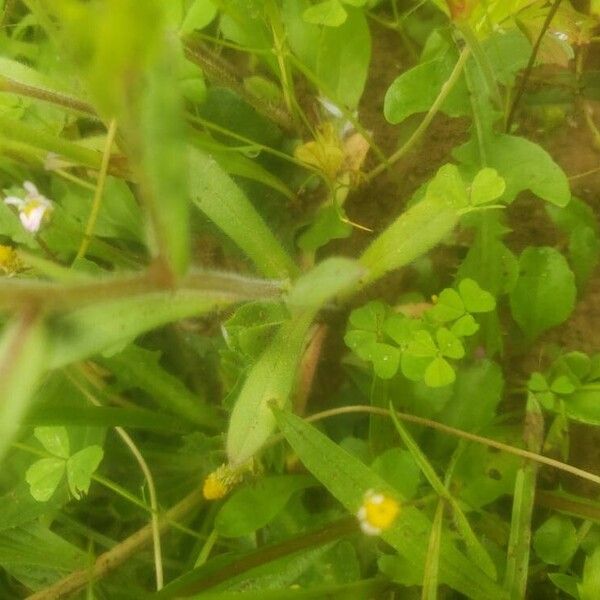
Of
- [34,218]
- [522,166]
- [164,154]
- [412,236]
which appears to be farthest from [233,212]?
[164,154]

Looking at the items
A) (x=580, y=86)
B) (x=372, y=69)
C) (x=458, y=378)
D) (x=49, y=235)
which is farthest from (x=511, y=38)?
(x=49, y=235)

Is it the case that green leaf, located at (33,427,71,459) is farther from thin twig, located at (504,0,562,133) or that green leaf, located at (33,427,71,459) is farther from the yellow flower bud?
thin twig, located at (504,0,562,133)

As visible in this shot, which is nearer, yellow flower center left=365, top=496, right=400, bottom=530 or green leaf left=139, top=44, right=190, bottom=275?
green leaf left=139, top=44, right=190, bottom=275

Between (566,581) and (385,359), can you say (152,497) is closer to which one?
(385,359)

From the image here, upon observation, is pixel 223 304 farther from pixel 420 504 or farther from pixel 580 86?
pixel 580 86

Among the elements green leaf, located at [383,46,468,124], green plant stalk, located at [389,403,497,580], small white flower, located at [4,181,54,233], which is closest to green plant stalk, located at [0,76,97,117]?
small white flower, located at [4,181,54,233]

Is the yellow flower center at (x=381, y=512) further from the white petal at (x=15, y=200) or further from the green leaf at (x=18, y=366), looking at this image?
the white petal at (x=15, y=200)

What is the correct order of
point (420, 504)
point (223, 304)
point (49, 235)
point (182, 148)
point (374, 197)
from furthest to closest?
point (374, 197), point (49, 235), point (420, 504), point (223, 304), point (182, 148)
